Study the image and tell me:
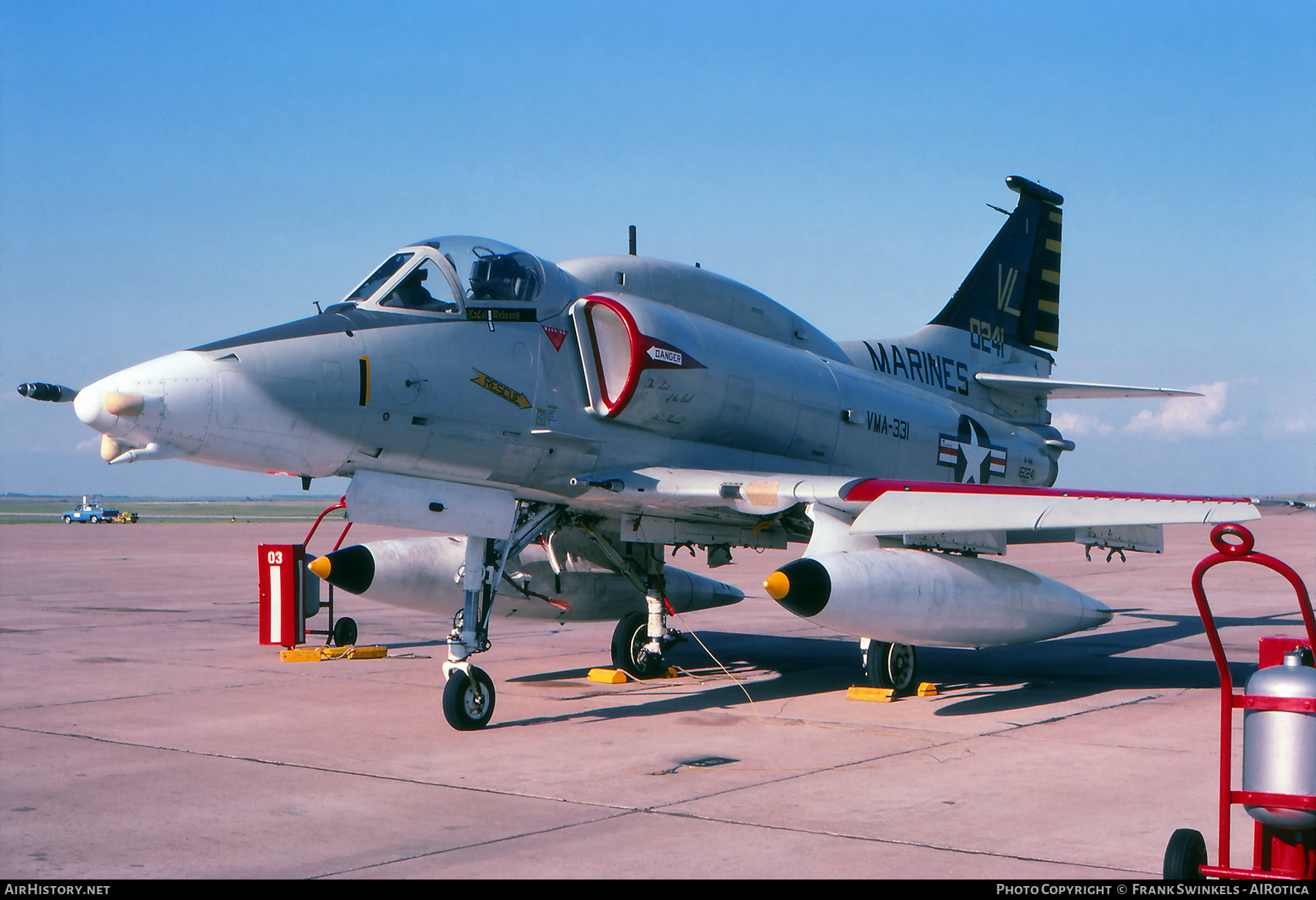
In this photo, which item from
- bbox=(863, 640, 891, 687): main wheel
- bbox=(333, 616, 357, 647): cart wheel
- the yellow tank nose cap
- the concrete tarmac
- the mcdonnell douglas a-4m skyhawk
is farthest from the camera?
bbox=(333, 616, 357, 647): cart wheel

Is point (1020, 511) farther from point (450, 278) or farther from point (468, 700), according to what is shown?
point (450, 278)

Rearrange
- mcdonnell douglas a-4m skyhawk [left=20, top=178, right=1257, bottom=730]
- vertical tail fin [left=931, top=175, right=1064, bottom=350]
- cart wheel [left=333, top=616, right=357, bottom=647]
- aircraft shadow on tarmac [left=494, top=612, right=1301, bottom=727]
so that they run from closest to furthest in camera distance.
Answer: mcdonnell douglas a-4m skyhawk [left=20, top=178, right=1257, bottom=730] < aircraft shadow on tarmac [left=494, top=612, right=1301, bottom=727] < cart wheel [left=333, top=616, right=357, bottom=647] < vertical tail fin [left=931, top=175, right=1064, bottom=350]

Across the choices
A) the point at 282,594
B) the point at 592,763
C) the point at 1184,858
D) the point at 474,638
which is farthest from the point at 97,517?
the point at 1184,858

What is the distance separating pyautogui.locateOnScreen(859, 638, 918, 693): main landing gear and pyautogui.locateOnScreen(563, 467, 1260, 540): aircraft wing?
149cm

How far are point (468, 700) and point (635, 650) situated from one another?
12.2 ft

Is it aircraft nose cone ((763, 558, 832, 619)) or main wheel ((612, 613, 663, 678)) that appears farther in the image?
main wheel ((612, 613, 663, 678))

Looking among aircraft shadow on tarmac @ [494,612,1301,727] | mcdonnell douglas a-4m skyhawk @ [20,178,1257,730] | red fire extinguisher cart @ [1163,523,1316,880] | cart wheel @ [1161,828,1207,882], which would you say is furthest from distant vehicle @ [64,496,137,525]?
red fire extinguisher cart @ [1163,523,1316,880]

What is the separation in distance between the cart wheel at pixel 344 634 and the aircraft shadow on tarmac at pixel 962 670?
283cm

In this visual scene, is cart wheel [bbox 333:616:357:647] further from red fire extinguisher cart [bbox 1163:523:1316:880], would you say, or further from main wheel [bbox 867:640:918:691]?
red fire extinguisher cart [bbox 1163:523:1316:880]

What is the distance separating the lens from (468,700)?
8727mm

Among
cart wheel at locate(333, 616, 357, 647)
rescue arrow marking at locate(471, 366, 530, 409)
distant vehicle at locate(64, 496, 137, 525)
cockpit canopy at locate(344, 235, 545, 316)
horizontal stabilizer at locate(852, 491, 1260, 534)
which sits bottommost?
distant vehicle at locate(64, 496, 137, 525)

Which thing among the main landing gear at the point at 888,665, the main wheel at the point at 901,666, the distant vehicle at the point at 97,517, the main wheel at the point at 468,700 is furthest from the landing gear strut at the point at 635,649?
the distant vehicle at the point at 97,517

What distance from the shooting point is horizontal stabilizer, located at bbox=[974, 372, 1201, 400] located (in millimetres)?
14375
